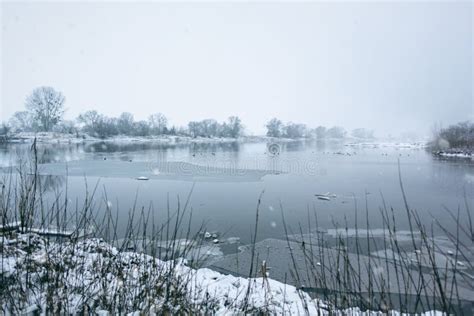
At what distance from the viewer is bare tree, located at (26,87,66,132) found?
220 ft

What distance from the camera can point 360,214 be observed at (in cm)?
927

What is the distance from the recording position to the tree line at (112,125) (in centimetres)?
6769

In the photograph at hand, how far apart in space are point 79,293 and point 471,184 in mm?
18117

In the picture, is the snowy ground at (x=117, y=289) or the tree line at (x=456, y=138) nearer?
the snowy ground at (x=117, y=289)

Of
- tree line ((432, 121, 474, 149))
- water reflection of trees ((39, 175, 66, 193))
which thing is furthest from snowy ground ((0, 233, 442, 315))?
Answer: tree line ((432, 121, 474, 149))

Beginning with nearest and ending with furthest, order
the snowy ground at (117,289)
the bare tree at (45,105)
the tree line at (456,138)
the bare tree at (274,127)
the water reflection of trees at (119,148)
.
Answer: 1. the snowy ground at (117,289)
2. the tree line at (456,138)
3. the water reflection of trees at (119,148)
4. the bare tree at (45,105)
5. the bare tree at (274,127)

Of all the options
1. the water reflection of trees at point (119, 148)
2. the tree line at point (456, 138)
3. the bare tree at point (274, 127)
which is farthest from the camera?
the bare tree at point (274, 127)

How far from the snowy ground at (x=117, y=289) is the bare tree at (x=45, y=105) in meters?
77.4

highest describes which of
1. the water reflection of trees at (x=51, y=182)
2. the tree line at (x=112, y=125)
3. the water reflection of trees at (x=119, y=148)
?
the tree line at (x=112, y=125)

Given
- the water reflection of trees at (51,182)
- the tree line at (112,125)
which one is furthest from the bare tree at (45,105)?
the water reflection of trees at (51,182)

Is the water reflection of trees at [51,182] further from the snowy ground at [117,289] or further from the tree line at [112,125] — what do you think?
the tree line at [112,125]

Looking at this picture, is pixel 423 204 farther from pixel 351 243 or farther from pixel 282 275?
pixel 282 275

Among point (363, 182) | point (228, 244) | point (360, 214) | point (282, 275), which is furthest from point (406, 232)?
point (363, 182)

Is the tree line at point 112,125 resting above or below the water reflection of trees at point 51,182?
above
